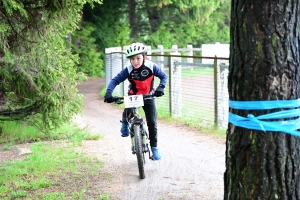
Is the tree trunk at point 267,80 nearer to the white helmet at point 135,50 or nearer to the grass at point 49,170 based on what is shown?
the grass at point 49,170

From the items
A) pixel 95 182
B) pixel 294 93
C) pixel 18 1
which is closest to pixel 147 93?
pixel 95 182

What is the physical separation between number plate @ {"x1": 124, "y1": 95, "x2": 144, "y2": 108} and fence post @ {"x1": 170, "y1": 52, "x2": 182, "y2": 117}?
6095 mm

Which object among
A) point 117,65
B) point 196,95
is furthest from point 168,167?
point 117,65

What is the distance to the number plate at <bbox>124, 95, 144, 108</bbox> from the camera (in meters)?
7.19

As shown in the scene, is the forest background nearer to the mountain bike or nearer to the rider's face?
the rider's face

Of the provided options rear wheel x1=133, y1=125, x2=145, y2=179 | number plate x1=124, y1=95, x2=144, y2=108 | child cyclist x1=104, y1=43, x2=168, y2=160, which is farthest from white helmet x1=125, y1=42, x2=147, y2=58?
rear wheel x1=133, y1=125, x2=145, y2=179

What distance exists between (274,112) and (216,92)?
7.44 m

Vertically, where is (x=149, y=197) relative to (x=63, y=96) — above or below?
below

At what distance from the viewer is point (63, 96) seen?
9.95 m

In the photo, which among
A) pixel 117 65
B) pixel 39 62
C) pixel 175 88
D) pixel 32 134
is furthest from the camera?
pixel 117 65

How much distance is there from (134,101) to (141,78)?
15.9 inches

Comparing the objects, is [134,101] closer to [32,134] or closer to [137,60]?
[137,60]

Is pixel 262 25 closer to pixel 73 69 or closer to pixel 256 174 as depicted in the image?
pixel 256 174

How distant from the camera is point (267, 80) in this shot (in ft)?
11.9
